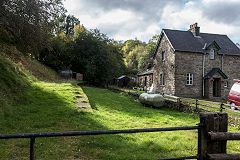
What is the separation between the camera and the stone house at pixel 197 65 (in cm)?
2306

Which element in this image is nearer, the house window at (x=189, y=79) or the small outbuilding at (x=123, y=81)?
the house window at (x=189, y=79)

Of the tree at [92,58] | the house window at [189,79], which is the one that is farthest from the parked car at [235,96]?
the tree at [92,58]

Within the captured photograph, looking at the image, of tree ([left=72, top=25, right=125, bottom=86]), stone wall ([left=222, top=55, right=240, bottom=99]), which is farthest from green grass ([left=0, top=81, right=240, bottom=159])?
tree ([left=72, top=25, right=125, bottom=86])

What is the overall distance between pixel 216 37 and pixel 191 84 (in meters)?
9.73

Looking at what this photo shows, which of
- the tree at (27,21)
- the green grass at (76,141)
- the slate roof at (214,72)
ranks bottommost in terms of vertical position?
the green grass at (76,141)

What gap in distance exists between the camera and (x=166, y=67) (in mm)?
25484

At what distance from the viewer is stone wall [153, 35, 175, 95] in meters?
23.6

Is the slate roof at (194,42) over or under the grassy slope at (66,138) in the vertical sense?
over

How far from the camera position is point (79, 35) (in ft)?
116

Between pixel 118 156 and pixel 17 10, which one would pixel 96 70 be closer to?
pixel 17 10

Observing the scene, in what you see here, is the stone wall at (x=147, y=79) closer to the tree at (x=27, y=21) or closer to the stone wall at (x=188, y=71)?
the stone wall at (x=188, y=71)

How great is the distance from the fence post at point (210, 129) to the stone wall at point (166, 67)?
21081mm

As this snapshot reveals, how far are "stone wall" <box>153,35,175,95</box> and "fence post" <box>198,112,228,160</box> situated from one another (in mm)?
21081

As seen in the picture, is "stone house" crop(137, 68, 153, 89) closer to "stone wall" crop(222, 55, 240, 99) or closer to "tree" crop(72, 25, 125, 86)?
"tree" crop(72, 25, 125, 86)
